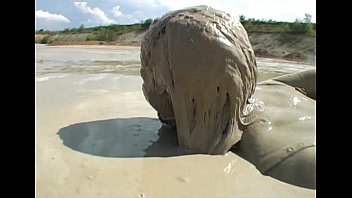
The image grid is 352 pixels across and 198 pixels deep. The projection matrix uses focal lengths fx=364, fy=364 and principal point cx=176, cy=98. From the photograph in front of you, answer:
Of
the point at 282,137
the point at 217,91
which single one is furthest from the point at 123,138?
the point at 282,137

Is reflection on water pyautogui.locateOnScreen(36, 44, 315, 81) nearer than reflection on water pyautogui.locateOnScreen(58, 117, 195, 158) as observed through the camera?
No

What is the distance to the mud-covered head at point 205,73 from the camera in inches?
113

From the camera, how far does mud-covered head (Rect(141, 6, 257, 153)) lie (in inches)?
113

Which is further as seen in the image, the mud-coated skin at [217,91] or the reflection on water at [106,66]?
the reflection on water at [106,66]

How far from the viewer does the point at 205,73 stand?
2867 millimetres

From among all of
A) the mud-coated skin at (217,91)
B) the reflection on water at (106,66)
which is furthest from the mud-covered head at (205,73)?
the reflection on water at (106,66)

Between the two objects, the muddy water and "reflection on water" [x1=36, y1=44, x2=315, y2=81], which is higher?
"reflection on water" [x1=36, y1=44, x2=315, y2=81]

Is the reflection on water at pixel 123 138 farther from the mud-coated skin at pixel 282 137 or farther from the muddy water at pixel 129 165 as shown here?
the mud-coated skin at pixel 282 137

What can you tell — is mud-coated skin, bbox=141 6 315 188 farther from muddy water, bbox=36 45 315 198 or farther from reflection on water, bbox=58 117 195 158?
reflection on water, bbox=58 117 195 158

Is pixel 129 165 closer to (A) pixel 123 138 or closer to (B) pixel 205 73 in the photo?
(A) pixel 123 138

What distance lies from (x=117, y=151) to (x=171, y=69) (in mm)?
815

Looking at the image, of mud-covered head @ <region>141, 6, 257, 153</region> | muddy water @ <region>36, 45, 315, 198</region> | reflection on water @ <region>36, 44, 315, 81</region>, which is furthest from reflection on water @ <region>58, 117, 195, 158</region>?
reflection on water @ <region>36, 44, 315, 81</region>
